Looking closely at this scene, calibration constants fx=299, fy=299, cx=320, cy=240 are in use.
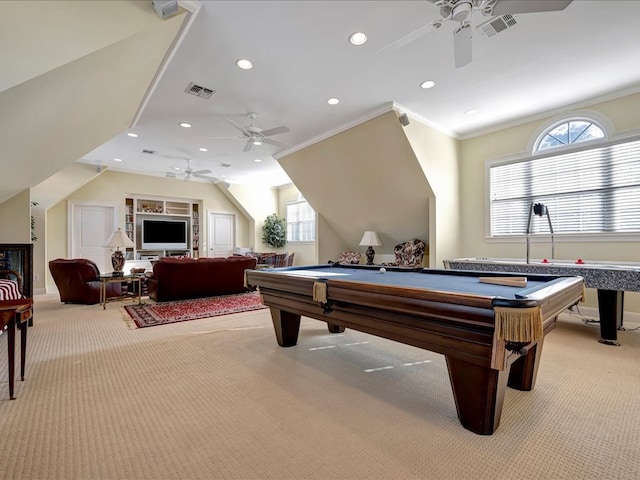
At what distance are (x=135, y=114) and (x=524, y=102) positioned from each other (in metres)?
5.62

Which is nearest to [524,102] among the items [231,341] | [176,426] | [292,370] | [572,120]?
[572,120]

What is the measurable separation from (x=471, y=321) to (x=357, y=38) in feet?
8.99

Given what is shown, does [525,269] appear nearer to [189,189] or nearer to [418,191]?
[418,191]

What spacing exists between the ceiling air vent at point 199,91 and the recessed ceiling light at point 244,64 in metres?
0.72

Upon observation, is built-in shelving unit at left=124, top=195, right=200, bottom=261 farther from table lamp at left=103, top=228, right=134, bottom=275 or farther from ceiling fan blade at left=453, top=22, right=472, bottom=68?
ceiling fan blade at left=453, top=22, right=472, bottom=68

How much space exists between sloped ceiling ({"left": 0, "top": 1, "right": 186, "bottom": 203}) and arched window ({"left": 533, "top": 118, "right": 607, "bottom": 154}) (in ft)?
16.6

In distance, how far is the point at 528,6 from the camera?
2.02 metres

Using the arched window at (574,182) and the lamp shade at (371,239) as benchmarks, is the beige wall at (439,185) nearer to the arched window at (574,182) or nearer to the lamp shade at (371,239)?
the arched window at (574,182)

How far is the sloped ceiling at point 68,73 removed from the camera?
1.82 m

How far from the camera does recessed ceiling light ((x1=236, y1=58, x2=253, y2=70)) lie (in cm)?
318

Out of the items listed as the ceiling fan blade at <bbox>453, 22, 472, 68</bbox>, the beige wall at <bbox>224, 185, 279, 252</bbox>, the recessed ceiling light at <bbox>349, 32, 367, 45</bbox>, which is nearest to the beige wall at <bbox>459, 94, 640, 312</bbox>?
the ceiling fan blade at <bbox>453, 22, 472, 68</bbox>

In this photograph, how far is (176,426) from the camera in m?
1.71

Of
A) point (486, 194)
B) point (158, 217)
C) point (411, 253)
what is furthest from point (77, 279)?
point (486, 194)

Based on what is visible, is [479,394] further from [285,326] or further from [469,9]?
[469,9]
